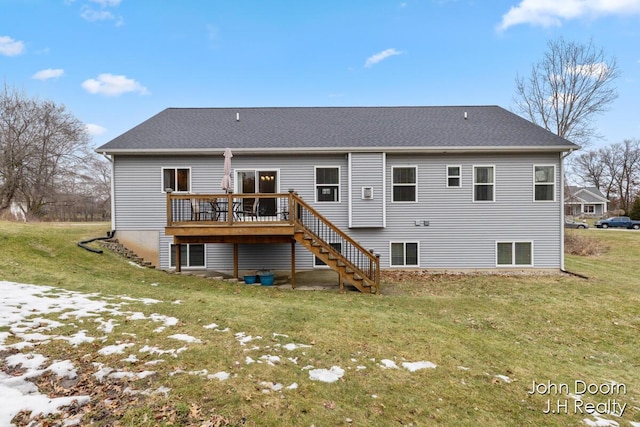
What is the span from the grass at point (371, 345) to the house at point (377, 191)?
5.22 ft

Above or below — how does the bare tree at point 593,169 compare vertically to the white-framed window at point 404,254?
above

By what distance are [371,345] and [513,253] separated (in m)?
8.94

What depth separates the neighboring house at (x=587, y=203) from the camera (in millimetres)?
50219

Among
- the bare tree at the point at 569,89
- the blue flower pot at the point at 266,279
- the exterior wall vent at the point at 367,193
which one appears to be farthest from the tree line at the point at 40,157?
the bare tree at the point at 569,89

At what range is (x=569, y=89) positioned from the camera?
763 inches

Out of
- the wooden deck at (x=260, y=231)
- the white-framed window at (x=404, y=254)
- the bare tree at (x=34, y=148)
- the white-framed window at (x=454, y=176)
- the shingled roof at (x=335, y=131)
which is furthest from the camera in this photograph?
the bare tree at (x=34, y=148)

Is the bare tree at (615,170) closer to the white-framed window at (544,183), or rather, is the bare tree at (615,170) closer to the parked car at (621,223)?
the parked car at (621,223)

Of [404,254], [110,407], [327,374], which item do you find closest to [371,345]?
[327,374]

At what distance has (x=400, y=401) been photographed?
301cm

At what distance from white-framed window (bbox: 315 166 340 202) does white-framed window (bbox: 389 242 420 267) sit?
2.73 m

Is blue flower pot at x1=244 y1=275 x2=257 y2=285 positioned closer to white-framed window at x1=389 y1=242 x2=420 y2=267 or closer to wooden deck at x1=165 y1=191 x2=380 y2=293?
wooden deck at x1=165 y1=191 x2=380 y2=293

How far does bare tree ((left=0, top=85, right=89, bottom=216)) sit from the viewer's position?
2036cm

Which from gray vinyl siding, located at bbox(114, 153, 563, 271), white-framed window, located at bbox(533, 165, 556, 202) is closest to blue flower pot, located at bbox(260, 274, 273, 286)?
gray vinyl siding, located at bbox(114, 153, 563, 271)

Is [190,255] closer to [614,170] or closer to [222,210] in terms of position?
[222,210]
